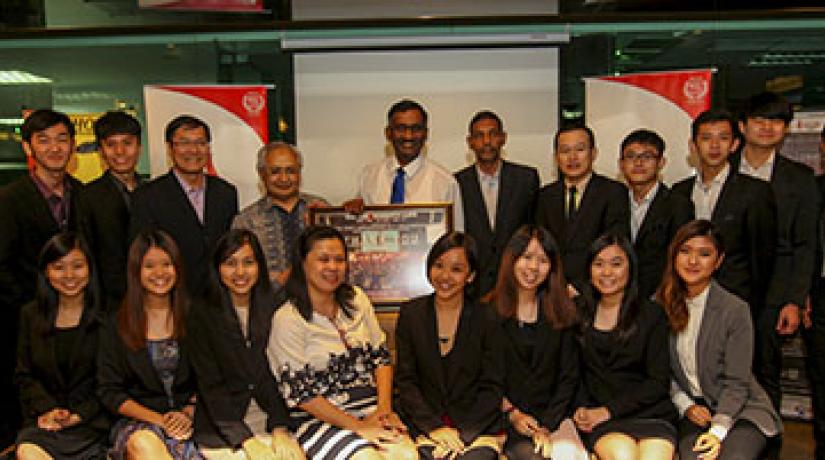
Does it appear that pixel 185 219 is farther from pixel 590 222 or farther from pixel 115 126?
pixel 590 222

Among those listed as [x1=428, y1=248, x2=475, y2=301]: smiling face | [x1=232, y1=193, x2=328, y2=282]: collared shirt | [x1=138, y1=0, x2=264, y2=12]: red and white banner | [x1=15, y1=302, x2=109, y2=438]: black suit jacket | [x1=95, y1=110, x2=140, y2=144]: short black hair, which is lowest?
[x1=15, y1=302, x2=109, y2=438]: black suit jacket

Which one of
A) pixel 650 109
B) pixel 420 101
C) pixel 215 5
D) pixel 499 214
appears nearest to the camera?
pixel 499 214

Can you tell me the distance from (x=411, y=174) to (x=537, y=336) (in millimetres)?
1266

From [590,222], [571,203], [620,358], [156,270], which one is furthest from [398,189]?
[620,358]

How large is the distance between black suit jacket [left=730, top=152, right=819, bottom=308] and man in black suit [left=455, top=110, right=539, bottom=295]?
3.55ft

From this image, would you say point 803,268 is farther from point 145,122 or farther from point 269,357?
point 145,122

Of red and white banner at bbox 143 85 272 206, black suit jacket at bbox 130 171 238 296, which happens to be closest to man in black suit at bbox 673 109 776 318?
black suit jacket at bbox 130 171 238 296

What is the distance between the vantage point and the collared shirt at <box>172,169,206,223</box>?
3764mm

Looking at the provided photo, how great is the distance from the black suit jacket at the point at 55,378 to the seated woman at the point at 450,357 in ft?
4.40

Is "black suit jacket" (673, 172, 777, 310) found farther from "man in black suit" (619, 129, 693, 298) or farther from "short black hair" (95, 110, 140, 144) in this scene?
"short black hair" (95, 110, 140, 144)

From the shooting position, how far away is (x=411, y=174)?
4.11m

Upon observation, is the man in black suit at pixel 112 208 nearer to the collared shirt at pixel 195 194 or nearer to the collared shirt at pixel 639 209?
the collared shirt at pixel 195 194

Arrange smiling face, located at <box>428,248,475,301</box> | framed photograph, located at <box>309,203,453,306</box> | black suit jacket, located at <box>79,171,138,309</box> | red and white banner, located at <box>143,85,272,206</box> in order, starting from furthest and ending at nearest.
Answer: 1. red and white banner, located at <box>143,85,272,206</box>
2. framed photograph, located at <box>309,203,453,306</box>
3. black suit jacket, located at <box>79,171,138,309</box>
4. smiling face, located at <box>428,248,475,301</box>

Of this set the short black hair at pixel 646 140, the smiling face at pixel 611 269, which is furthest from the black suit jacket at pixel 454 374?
the short black hair at pixel 646 140
